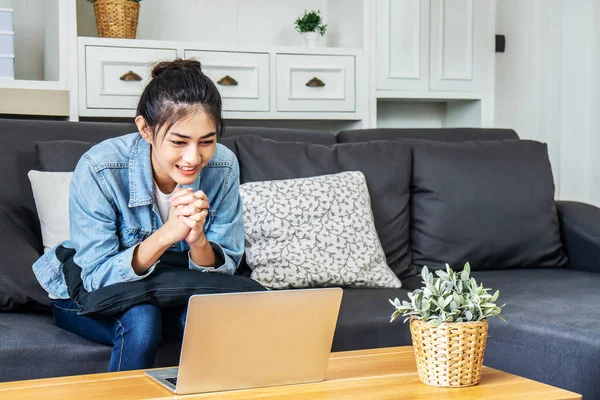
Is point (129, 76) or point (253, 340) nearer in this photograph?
point (253, 340)

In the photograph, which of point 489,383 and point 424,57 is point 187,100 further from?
point 424,57

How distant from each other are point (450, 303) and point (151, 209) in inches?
27.5

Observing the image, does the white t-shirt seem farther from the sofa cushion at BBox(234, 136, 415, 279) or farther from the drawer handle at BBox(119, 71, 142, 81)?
the drawer handle at BBox(119, 71, 142, 81)

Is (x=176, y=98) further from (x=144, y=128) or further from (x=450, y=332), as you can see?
(x=450, y=332)

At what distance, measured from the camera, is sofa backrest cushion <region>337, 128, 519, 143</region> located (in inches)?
110

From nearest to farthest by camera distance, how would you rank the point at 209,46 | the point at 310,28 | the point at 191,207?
the point at 191,207 → the point at 209,46 → the point at 310,28

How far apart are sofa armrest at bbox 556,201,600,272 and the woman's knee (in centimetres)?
156

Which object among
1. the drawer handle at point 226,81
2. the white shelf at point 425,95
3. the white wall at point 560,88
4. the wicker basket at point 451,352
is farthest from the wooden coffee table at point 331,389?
the white wall at point 560,88

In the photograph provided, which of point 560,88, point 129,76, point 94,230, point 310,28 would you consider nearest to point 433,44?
point 310,28

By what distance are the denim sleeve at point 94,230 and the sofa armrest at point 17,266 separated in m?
0.29

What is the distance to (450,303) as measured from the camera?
1.31 meters

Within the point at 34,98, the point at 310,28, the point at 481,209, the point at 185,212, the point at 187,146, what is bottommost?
the point at 481,209

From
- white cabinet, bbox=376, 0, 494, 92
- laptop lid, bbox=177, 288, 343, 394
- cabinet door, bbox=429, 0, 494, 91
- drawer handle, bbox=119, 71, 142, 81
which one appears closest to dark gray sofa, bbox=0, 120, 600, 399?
laptop lid, bbox=177, 288, 343, 394

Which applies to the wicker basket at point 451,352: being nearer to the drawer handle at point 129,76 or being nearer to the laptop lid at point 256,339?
the laptop lid at point 256,339
